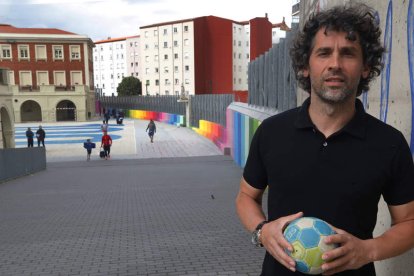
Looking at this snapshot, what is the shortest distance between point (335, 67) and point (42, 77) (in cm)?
5814

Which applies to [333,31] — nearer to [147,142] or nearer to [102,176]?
Answer: [102,176]

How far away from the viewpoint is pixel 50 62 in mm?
54062

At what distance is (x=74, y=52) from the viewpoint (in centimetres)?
5459

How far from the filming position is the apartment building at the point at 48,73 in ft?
171

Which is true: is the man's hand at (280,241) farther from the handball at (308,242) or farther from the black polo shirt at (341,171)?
the black polo shirt at (341,171)

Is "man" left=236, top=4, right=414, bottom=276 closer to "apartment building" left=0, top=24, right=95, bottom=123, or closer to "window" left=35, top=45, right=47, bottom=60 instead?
"apartment building" left=0, top=24, right=95, bottom=123

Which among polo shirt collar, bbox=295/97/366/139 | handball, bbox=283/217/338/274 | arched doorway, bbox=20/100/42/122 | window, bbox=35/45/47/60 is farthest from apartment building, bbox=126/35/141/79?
handball, bbox=283/217/338/274

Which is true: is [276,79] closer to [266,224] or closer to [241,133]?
Answer: [241,133]

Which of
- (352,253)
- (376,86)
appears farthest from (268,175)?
(376,86)

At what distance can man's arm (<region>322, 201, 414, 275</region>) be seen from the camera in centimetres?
162

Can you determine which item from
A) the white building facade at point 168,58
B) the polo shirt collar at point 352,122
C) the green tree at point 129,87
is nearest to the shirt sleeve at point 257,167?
the polo shirt collar at point 352,122

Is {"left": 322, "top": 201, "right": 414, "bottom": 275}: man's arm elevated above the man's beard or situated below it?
below

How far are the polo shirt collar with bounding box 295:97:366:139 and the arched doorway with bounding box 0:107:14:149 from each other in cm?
2554

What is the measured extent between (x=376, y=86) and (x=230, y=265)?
9.05 feet
